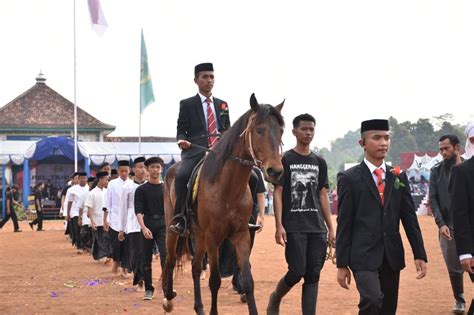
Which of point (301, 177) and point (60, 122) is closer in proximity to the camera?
point (301, 177)

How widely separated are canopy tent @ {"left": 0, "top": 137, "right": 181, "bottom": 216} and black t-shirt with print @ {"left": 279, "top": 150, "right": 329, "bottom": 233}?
3226 centimetres

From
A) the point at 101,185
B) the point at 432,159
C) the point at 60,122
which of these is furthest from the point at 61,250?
the point at 60,122

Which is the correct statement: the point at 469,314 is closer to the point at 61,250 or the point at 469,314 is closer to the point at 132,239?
the point at 132,239

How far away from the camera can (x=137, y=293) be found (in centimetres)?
1218

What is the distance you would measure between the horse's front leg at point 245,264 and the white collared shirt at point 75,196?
1278 centimetres

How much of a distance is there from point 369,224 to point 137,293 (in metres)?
6.78

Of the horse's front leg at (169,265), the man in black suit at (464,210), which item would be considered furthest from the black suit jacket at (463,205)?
the horse's front leg at (169,265)

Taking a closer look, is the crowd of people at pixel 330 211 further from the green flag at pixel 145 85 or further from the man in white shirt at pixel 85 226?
the green flag at pixel 145 85

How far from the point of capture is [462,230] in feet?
19.1

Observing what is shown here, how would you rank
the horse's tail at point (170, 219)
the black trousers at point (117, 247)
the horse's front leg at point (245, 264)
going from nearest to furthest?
the horse's front leg at point (245, 264) < the horse's tail at point (170, 219) < the black trousers at point (117, 247)

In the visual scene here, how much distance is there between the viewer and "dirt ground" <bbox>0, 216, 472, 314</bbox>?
33.9 ft

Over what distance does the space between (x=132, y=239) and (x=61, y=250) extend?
11220 millimetres

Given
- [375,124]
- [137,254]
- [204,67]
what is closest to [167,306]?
[137,254]

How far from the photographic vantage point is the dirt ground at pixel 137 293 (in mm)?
10336
